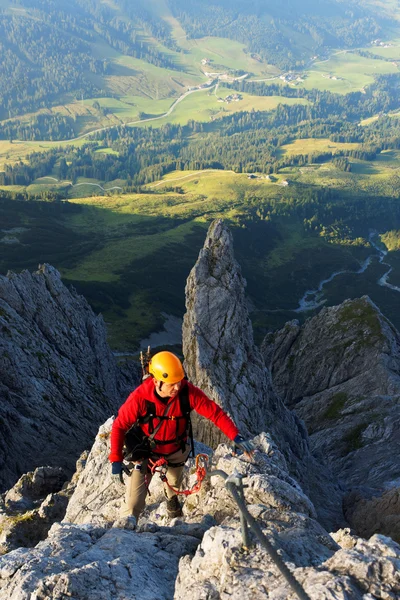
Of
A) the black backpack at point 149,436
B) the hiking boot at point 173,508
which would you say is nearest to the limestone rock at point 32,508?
the hiking boot at point 173,508

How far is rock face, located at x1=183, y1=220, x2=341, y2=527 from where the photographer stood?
49219mm

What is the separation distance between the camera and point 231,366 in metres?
55.5

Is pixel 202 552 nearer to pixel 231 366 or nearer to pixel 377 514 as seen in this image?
pixel 377 514

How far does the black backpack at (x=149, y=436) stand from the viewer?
17.4m

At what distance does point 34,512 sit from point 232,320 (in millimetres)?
36272

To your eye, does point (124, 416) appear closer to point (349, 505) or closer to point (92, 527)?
point (92, 527)

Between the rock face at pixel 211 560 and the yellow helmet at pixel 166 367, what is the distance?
472 cm

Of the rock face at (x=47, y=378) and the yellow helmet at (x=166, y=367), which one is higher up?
the yellow helmet at (x=166, y=367)

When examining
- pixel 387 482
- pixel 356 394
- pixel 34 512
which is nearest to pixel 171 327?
pixel 356 394

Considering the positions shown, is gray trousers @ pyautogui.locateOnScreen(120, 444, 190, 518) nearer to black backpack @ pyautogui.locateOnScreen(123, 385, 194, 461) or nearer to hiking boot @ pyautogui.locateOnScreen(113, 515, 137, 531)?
black backpack @ pyautogui.locateOnScreen(123, 385, 194, 461)

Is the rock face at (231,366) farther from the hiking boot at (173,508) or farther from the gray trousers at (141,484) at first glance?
the gray trousers at (141,484)

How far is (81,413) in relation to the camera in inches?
2152

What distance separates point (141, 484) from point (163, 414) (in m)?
3.82

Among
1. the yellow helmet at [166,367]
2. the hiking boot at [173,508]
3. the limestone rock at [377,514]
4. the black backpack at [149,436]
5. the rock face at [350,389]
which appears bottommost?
the rock face at [350,389]
